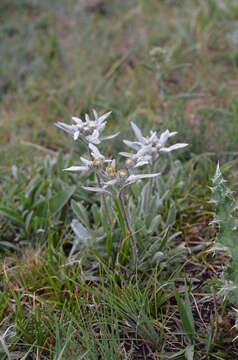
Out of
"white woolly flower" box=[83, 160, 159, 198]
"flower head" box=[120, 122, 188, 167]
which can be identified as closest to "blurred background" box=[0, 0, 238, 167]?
"flower head" box=[120, 122, 188, 167]

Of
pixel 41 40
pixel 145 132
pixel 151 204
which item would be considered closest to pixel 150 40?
pixel 41 40

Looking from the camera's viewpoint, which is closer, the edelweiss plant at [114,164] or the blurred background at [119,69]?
the edelweiss plant at [114,164]

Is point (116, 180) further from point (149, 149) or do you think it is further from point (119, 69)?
point (119, 69)

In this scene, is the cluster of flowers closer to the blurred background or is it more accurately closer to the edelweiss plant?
the edelweiss plant

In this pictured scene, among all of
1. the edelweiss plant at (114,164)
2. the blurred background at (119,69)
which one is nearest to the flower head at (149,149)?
the edelweiss plant at (114,164)

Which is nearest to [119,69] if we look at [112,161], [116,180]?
[112,161]

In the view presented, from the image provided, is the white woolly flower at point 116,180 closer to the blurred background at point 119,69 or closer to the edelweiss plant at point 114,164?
the edelweiss plant at point 114,164

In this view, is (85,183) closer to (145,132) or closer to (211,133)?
(145,132)

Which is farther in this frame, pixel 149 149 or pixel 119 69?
pixel 119 69
